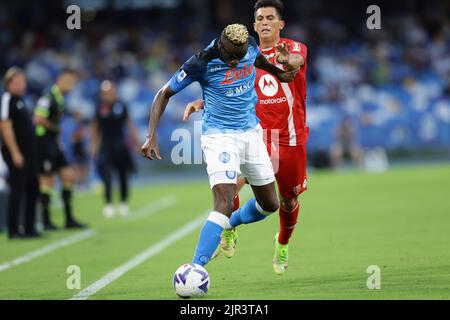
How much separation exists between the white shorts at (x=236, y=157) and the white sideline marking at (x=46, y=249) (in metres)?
3.52

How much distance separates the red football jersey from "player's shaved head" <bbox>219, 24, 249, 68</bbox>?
1.45m

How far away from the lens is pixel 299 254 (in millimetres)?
10594

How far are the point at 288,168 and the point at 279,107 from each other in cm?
64

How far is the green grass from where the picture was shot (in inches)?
314

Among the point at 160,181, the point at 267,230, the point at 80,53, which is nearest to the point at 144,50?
the point at 80,53

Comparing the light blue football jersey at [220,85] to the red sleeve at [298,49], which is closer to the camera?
the light blue football jersey at [220,85]

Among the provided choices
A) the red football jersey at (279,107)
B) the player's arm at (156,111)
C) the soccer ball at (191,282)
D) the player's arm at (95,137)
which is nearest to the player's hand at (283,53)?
the red football jersey at (279,107)

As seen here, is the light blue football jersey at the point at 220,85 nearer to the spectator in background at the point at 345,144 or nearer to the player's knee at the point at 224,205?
the player's knee at the point at 224,205

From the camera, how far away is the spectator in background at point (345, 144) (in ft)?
95.5

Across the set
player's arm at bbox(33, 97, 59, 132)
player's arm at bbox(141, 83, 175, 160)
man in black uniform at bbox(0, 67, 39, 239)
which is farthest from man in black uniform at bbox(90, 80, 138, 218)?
player's arm at bbox(141, 83, 175, 160)

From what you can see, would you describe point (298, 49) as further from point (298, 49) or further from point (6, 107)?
point (6, 107)

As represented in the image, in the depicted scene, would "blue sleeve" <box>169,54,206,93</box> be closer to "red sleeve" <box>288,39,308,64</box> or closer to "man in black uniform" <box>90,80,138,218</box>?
"red sleeve" <box>288,39,308,64</box>

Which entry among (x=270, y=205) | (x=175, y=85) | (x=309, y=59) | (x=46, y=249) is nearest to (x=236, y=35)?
(x=175, y=85)
